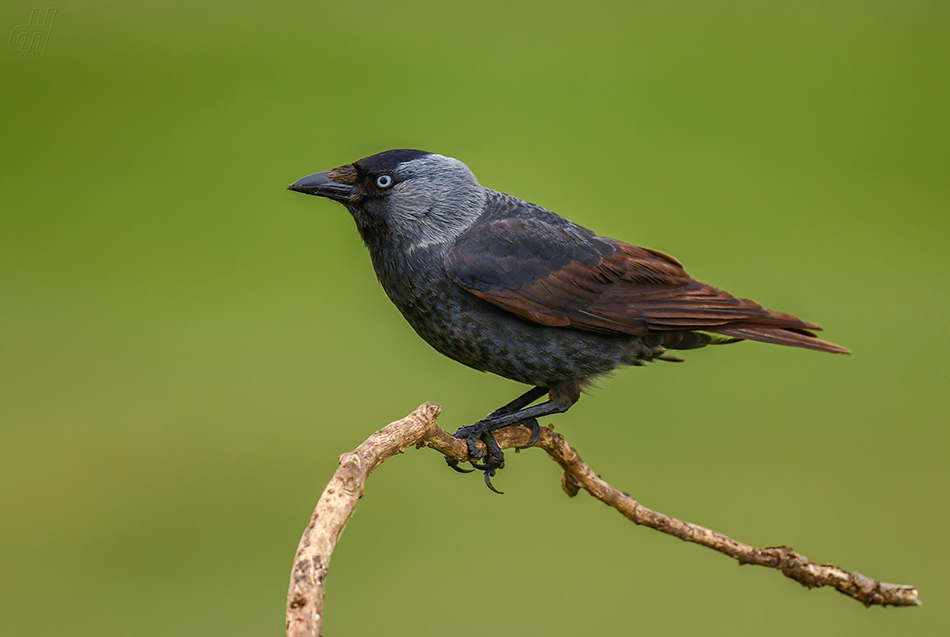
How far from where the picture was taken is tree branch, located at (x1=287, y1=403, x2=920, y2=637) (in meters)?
1.21

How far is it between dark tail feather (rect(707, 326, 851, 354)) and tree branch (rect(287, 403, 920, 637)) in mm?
485

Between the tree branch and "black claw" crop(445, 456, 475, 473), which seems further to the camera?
"black claw" crop(445, 456, 475, 473)

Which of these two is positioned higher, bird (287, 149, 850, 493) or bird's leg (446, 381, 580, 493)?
bird (287, 149, 850, 493)

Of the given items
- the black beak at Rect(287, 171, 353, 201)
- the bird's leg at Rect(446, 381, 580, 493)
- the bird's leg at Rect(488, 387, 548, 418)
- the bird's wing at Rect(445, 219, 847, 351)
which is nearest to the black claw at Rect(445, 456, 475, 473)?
the bird's leg at Rect(446, 381, 580, 493)

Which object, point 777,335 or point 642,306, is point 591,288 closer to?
point 642,306

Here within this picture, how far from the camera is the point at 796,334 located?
230 cm

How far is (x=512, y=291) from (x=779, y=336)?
26.6 inches

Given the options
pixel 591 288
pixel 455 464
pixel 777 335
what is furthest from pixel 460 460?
pixel 777 335

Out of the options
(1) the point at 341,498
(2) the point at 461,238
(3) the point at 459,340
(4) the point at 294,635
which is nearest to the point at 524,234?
(2) the point at 461,238

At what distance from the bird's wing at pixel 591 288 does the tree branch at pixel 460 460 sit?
0.32 metres

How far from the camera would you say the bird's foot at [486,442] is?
2221mm

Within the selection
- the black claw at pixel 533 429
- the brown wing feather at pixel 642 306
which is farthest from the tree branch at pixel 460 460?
the brown wing feather at pixel 642 306

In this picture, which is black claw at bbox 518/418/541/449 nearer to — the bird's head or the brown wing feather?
the brown wing feather

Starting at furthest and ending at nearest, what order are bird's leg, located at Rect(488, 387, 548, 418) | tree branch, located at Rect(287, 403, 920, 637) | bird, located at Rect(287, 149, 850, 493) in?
bird's leg, located at Rect(488, 387, 548, 418) → bird, located at Rect(287, 149, 850, 493) → tree branch, located at Rect(287, 403, 920, 637)
